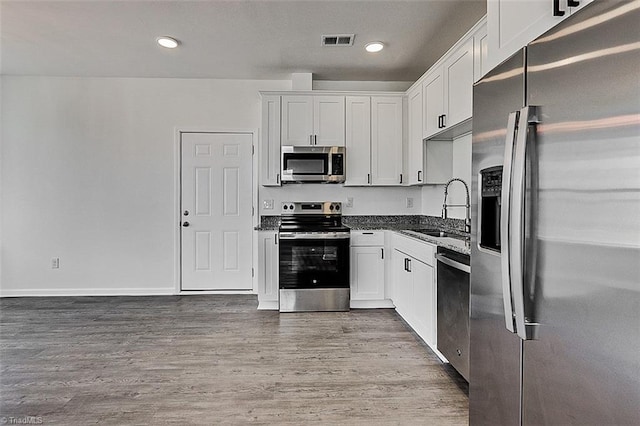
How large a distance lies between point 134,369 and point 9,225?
3407 mm

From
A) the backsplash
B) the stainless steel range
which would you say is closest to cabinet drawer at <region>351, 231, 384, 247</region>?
the stainless steel range

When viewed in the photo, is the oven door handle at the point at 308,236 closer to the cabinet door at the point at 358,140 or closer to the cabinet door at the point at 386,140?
the cabinet door at the point at 358,140

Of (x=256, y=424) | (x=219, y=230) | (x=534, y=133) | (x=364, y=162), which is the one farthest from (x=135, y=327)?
(x=534, y=133)

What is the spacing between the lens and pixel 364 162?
4465 mm

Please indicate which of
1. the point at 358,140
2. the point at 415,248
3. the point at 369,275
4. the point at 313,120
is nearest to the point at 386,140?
the point at 358,140

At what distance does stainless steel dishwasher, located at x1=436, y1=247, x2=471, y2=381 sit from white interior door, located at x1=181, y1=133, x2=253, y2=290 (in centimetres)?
282

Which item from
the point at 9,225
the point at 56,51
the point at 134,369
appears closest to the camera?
the point at 134,369

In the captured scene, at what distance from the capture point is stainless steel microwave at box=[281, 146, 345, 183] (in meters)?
4.35

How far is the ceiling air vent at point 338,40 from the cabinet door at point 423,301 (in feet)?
6.79

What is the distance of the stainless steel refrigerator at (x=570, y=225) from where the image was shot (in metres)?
0.84

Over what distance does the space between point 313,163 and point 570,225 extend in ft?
11.4

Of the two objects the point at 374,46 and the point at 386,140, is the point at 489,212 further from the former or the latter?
the point at 386,140

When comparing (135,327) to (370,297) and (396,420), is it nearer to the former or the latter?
(370,297)

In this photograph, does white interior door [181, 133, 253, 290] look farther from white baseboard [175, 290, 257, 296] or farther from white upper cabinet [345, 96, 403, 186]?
white upper cabinet [345, 96, 403, 186]
